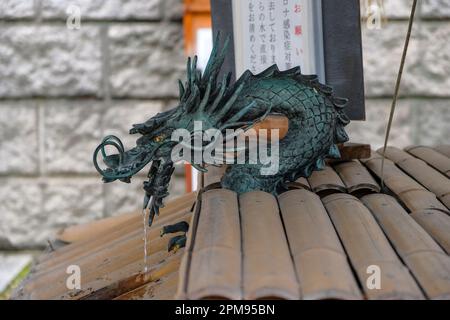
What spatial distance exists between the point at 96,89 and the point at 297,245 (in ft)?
10.5

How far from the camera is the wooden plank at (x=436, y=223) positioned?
5.63ft

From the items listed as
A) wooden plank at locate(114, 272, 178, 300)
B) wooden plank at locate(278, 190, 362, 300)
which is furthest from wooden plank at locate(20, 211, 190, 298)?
wooden plank at locate(278, 190, 362, 300)

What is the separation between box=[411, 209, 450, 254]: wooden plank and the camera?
172cm

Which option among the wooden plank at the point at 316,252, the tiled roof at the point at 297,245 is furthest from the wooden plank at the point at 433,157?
the wooden plank at the point at 316,252

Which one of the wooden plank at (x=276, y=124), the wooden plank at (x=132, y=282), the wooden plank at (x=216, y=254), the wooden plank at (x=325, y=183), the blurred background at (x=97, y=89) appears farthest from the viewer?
the blurred background at (x=97, y=89)

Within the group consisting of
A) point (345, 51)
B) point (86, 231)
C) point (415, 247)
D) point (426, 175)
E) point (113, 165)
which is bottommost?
point (86, 231)

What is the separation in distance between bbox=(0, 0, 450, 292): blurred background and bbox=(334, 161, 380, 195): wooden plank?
6.65 feet

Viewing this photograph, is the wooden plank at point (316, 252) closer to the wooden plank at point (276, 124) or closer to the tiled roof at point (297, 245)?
the tiled roof at point (297, 245)

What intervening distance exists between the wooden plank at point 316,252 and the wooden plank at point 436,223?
27 centimetres

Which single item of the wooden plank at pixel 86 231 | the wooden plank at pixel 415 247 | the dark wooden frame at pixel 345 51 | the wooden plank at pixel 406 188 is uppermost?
the dark wooden frame at pixel 345 51

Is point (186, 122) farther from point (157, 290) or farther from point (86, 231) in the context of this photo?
point (86, 231)

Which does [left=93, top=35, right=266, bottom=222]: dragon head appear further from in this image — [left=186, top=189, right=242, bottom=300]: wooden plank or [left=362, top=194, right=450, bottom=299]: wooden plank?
[left=362, top=194, right=450, bottom=299]: wooden plank

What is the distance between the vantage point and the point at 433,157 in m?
2.78

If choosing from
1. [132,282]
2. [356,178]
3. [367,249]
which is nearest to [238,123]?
[356,178]
